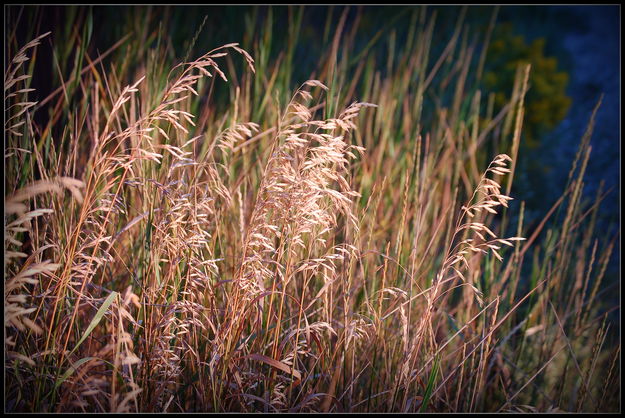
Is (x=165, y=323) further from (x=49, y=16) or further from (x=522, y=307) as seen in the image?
(x=522, y=307)

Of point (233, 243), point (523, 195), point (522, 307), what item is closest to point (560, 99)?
point (523, 195)

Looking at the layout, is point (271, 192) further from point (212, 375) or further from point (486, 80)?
point (486, 80)

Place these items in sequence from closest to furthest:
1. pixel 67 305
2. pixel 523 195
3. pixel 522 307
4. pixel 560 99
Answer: pixel 67 305 < pixel 522 307 < pixel 523 195 < pixel 560 99

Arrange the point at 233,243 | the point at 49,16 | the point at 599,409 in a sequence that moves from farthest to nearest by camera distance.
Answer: the point at 49,16 < the point at 233,243 < the point at 599,409

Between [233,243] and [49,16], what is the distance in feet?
4.60

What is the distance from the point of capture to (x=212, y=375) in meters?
1.04

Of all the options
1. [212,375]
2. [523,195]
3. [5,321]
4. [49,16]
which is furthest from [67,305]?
[523,195]

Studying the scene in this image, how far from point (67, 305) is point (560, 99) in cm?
349

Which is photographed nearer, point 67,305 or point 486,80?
point 67,305

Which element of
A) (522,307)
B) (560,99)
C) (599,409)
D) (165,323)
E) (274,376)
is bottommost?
(522,307)

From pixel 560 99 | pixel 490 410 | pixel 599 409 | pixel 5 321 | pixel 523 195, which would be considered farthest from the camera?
pixel 560 99

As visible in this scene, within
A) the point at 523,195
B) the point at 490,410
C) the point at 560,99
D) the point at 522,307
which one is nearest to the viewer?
the point at 490,410

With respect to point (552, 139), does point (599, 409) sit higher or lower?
lower

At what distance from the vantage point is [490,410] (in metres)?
1.67
